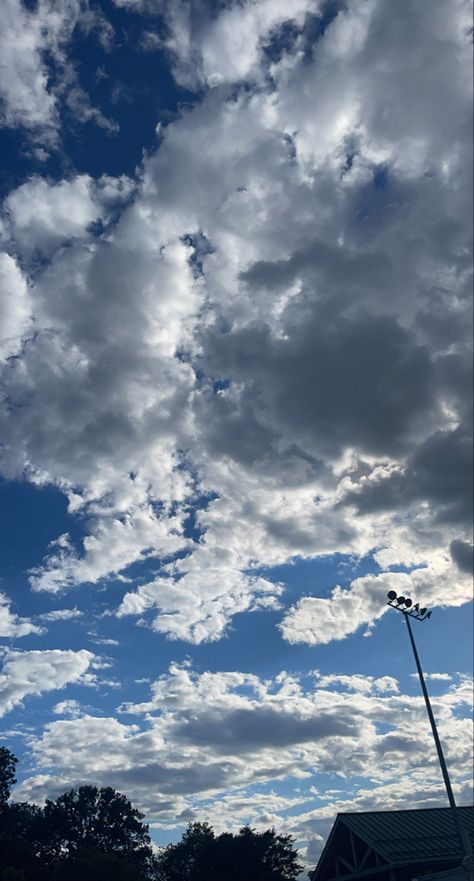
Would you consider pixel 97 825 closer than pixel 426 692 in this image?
No

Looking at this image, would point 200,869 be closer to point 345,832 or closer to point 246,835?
point 246,835

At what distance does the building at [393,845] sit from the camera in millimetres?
36250

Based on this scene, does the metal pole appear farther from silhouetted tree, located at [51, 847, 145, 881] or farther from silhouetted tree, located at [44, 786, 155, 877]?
silhouetted tree, located at [44, 786, 155, 877]

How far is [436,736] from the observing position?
1316 inches

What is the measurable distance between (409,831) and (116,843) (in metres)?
57.6

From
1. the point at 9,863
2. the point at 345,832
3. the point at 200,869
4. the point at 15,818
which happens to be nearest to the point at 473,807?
the point at 345,832

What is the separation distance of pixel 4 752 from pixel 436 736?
62865 millimetres

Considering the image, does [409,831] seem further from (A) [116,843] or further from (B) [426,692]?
(A) [116,843]

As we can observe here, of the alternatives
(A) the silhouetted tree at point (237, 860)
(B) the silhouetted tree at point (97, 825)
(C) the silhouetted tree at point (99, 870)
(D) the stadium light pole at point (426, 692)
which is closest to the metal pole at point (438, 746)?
(D) the stadium light pole at point (426, 692)

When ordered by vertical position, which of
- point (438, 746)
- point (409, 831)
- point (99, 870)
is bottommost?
point (99, 870)

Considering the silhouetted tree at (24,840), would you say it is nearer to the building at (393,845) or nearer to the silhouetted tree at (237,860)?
Answer: the silhouetted tree at (237,860)

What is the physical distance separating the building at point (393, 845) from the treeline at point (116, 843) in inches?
852

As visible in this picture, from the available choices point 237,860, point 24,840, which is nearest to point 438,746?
point 237,860

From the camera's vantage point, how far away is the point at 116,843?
83.1m
